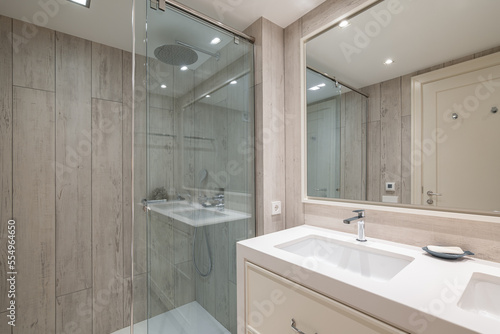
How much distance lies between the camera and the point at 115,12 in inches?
61.4

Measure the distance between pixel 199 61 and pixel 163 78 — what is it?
27 cm

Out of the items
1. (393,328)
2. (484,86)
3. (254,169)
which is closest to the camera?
(393,328)

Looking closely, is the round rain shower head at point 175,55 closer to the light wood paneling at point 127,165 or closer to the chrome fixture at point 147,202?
the chrome fixture at point 147,202

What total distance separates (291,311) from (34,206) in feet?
6.32

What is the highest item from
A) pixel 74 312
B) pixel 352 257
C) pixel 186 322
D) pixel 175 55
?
pixel 175 55

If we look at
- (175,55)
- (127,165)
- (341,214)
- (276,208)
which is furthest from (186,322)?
(175,55)

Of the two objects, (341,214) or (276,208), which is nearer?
(341,214)

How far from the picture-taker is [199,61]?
4.63 ft

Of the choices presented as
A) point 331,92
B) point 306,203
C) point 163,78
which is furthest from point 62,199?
point 331,92

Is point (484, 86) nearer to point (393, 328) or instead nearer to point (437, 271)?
point (437, 271)

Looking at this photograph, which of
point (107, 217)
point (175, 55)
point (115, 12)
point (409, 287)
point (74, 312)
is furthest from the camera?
point (107, 217)

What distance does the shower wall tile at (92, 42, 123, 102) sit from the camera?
6.31 ft

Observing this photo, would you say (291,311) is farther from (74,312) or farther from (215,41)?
(74,312)

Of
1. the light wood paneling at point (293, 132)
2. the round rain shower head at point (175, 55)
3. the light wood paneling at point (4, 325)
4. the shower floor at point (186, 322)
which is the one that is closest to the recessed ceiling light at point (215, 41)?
the round rain shower head at point (175, 55)
